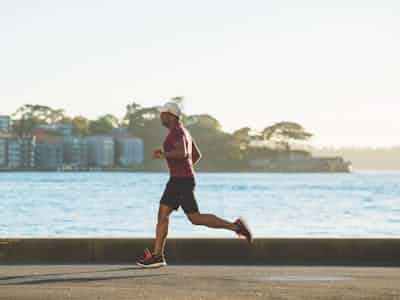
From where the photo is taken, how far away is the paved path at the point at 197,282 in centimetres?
869

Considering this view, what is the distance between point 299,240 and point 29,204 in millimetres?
59511

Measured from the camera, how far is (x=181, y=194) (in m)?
11.0

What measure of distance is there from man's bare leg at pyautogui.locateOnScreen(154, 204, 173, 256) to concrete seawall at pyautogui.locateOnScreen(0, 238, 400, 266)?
25.9 inches

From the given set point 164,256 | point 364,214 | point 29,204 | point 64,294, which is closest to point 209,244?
point 164,256

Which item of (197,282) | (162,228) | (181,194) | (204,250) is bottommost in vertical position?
(197,282)

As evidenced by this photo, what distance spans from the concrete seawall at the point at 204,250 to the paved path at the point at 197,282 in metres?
0.48

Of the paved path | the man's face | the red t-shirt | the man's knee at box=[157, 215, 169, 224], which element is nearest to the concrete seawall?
the paved path

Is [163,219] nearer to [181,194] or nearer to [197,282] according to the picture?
[181,194]

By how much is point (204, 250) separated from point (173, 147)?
151cm

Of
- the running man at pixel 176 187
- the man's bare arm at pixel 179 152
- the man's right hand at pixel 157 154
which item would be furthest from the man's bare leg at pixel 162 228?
the man's right hand at pixel 157 154

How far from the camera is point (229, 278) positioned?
1007 centimetres

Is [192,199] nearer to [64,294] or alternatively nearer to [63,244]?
[63,244]

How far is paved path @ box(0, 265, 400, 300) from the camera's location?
342 inches

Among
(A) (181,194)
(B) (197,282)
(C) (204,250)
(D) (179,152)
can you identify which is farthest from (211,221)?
(B) (197,282)
